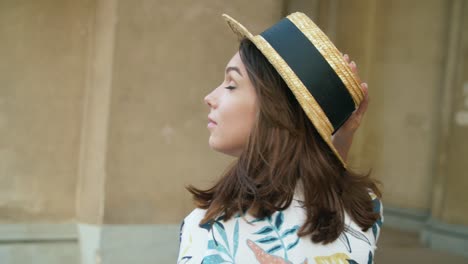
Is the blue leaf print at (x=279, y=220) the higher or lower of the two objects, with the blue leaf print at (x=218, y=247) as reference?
higher

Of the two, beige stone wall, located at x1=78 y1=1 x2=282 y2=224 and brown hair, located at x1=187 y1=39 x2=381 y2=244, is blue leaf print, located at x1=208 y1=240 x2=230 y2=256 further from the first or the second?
beige stone wall, located at x1=78 y1=1 x2=282 y2=224

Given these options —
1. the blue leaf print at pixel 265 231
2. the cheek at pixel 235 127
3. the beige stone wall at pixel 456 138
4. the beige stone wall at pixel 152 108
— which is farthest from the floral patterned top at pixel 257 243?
the beige stone wall at pixel 456 138

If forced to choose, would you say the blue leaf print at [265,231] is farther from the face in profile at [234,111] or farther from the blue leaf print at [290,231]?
the face in profile at [234,111]

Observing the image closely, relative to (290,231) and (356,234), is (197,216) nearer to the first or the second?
(290,231)

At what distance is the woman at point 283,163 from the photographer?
4.32ft

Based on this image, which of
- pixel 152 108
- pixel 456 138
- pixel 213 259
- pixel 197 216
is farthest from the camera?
pixel 456 138

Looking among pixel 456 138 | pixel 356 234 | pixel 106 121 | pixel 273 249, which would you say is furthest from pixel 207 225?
pixel 456 138

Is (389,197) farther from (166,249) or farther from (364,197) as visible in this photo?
(364,197)

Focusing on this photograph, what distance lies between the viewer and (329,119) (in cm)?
149

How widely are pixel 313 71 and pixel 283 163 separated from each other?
256 mm

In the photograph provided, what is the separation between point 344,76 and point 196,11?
2.66 meters

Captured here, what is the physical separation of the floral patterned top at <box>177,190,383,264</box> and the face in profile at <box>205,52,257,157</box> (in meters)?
0.22

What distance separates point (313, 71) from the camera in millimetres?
1457

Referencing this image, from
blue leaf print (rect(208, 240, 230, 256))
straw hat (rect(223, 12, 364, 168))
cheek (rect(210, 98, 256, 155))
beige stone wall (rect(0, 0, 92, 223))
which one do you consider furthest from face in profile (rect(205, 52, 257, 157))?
beige stone wall (rect(0, 0, 92, 223))
